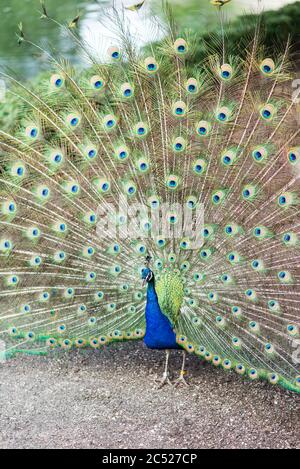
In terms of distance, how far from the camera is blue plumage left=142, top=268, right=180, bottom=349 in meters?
2.75

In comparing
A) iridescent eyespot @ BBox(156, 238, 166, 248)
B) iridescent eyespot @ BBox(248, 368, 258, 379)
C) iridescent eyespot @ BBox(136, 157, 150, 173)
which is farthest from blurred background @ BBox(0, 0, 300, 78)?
iridescent eyespot @ BBox(248, 368, 258, 379)

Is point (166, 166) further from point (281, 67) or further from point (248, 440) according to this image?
point (248, 440)

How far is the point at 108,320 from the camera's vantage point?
9.73 ft

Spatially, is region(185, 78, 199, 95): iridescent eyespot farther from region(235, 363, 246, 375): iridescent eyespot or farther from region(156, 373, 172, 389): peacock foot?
region(156, 373, 172, 389): peacock foot

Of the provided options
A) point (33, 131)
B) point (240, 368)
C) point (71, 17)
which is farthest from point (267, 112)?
point (71, 17)

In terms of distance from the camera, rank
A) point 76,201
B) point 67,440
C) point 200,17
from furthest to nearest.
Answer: point 200,17
point 76,201
point 67,440

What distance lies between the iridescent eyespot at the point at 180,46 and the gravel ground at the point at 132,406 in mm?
1790

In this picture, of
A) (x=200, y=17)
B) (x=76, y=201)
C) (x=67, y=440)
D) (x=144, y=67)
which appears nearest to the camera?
(x=67, y=440)

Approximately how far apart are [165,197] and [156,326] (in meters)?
0.68

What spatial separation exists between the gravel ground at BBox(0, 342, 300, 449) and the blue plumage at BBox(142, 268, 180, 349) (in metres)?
0.31

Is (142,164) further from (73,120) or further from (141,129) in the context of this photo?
(73,120)

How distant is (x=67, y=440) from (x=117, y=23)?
1980mm

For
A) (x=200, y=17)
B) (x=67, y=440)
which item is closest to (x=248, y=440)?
(x=67, y=440)

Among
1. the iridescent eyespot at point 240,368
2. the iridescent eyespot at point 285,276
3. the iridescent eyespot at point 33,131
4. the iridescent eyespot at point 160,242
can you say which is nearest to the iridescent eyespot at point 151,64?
the iridescent eyespot at point 33,131
